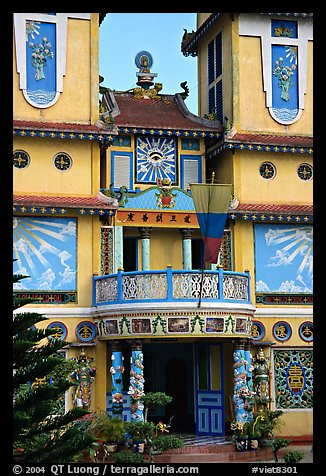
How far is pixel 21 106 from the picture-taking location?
22797 millimetres

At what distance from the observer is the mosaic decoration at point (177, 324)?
68.2ft

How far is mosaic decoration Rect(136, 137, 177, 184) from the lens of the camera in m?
24.3

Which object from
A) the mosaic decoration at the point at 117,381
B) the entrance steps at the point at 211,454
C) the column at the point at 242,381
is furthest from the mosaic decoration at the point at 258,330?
the mosaic decoration at the point at 117,381

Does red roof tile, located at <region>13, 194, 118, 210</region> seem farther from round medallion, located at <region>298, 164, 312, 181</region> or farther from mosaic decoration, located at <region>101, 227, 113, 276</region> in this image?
round medallion, located at <region>298, 164, 312, 181</region>

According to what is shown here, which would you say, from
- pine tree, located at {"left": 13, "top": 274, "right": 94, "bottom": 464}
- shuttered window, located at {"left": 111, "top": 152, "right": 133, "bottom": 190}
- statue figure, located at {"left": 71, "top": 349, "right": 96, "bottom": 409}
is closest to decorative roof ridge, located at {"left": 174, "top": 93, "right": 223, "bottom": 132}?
shuttered window, located at {"left": 111, "top": 152, "right": 133, "bottom": 190}

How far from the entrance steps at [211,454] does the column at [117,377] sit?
70.0 inches

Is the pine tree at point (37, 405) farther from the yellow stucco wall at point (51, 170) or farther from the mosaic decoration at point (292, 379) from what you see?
the mosaic decoration at point (292, 379)

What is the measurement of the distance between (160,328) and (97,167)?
469 cm

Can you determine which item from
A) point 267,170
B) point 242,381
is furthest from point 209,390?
point 267,170

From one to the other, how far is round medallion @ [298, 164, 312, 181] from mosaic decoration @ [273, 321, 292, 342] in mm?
3953

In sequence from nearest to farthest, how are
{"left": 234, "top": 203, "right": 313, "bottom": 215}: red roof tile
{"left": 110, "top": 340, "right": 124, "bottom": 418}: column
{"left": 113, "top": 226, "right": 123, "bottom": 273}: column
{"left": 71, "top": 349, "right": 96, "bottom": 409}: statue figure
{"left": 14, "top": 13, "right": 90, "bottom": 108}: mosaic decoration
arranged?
{"left": 110, "top": 340, "right": 124, "bottom": 418}: column → {"left": 71, "top": 349, "right": 96, "bottom": 409}: statue figure → {"left": 113, "top": 226, "right": 123, "bottom": 273}: column → {"left": 14, "top": 13, "right": 90, "bottom": 108}: mosaic decoration → {"left": 234, "top": 203, "right": 313, "bottom": 215}: red roof tile

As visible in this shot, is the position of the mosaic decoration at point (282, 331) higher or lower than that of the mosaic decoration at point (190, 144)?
lower
